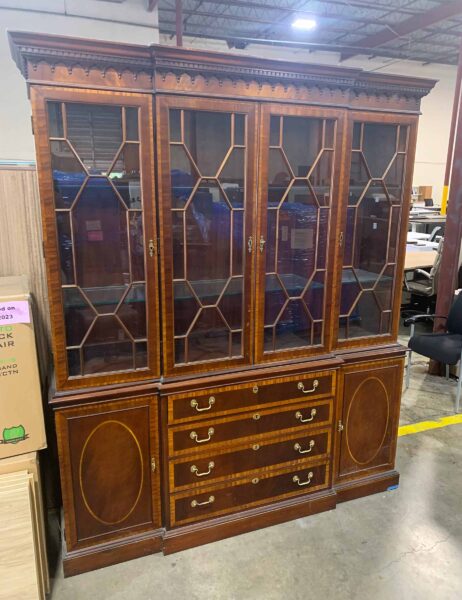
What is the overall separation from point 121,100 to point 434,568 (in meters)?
2.39

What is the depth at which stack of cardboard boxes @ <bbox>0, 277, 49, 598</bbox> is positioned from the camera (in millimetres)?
1744

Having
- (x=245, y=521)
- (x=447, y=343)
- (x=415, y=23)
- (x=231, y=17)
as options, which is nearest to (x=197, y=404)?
(x=245, y=521)

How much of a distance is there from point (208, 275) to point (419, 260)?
13.3 ft

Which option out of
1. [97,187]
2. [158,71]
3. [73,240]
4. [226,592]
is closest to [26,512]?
[226,592]

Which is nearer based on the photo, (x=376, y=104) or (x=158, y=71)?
(x=158, y=71)

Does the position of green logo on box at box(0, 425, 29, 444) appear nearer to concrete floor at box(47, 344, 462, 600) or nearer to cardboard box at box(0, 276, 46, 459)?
cardboard box at box(0, 276, 46, 459)

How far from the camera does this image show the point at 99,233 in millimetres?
1903

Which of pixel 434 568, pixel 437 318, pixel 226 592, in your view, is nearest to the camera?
pixel 226 592

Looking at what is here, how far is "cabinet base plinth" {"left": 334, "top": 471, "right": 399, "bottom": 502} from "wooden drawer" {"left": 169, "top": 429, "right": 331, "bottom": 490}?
0.85 feet

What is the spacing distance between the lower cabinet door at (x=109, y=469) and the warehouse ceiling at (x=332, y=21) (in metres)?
4.89

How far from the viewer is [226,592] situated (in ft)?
6.36

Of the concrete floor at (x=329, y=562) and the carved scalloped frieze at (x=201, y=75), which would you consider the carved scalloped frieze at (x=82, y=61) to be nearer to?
the carved scalloped frieze at (x=201, y=75)

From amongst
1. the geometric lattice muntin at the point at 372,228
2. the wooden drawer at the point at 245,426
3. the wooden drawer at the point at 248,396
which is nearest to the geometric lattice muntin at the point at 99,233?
the wooden drawer at the point at 248,396

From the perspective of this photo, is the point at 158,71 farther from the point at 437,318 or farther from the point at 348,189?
the point at 437,318
